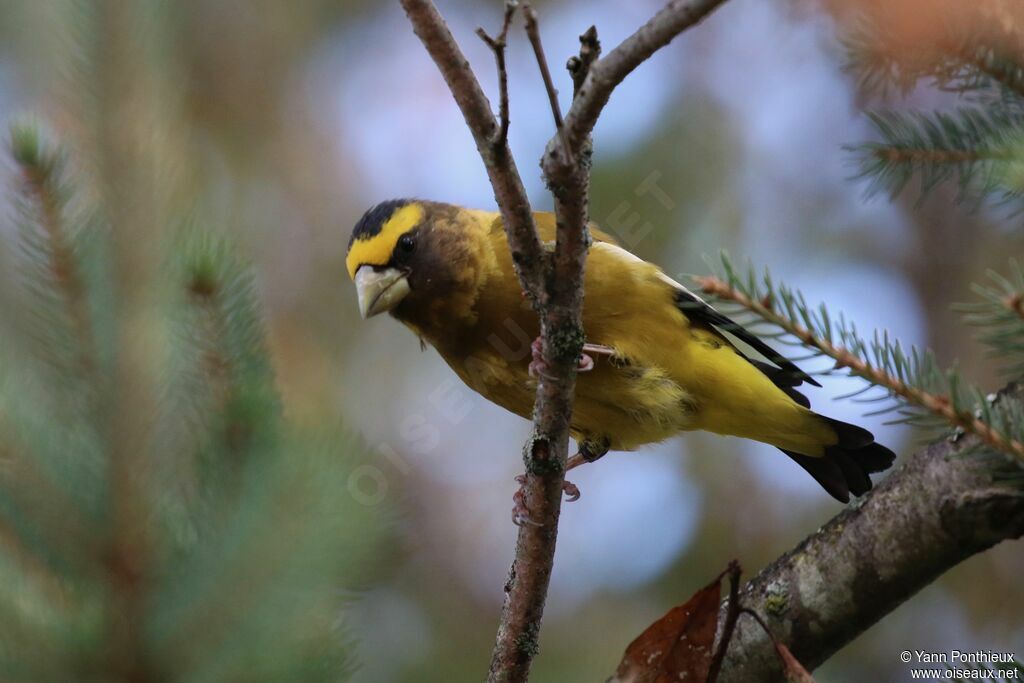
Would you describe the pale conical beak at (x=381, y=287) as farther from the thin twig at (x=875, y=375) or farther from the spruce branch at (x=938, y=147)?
the thin twig at (x=875, y=375)

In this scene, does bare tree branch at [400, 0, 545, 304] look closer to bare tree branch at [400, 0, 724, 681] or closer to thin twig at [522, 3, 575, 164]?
bare tree branch at [400, 0, 724, 681]

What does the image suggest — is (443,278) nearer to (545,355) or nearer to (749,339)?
(749,339)

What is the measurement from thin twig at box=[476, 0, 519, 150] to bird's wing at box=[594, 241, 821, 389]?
4.83ft

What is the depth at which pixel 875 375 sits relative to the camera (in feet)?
5.37

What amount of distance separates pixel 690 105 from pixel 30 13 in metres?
3.43

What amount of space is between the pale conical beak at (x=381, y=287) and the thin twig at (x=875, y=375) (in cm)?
162

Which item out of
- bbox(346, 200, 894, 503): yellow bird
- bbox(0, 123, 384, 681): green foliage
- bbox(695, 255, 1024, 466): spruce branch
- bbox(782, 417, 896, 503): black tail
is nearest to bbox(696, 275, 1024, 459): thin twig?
bbox(695, 255, 1024, 466): spruce branch

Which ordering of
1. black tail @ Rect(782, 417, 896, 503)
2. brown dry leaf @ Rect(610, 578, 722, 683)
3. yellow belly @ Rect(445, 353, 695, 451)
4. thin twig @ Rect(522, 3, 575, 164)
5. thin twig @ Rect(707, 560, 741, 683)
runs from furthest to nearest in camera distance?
black tail @ Rect(782, 417, 896, 503)
yellow belly @ Rect(445, 353, 695, 451)
brown dry leaf @ Rect(610, 578, 722, 683)
thin twig @ Rect(707, 560, 741, 683)
thin twig @ Rect(522, 3, 575, 164)

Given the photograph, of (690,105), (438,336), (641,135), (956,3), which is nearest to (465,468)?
(438,336)

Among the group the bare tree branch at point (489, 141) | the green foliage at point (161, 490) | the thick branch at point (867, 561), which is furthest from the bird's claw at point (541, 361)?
the thick branch at point (867, 561)

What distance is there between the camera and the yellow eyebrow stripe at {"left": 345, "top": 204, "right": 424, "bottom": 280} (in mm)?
3160

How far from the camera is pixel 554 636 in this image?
13.0ft

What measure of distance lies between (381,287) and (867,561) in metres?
1.59

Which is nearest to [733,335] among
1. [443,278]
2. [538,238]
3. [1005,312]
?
[443,278]
